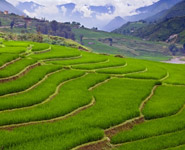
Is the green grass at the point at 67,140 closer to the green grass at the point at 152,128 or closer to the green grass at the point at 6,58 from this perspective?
the green grass at the point at 152,128

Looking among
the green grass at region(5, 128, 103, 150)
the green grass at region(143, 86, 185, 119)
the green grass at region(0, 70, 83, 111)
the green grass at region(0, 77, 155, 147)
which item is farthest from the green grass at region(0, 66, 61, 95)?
the green grass at region(143, 86, 185, 119)

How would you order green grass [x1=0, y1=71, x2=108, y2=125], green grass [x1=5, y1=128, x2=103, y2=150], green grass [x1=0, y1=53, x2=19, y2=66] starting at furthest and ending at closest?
green grass [x1=0, y1=53, x2=19, y2=66]
green grass [x1=0, y1=71, x2=108, y2=125]
green grass [x1=5, y1=128, x2=103, y2=150]

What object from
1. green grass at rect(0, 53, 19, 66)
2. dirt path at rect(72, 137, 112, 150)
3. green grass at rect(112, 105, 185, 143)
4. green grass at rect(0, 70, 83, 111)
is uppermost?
green grass at rect(0, 53, 19, 66)

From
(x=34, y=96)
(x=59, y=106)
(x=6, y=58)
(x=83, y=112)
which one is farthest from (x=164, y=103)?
(x=6, y=58)

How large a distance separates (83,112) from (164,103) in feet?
27.4

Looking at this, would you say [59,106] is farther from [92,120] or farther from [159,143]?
[159,143]

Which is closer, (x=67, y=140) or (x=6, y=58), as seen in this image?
(x=67, y=140)

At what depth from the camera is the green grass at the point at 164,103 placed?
1961cm

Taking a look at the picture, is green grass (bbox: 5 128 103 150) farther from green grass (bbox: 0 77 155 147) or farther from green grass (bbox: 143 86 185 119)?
green grass (bbox: 143 86 185 119)

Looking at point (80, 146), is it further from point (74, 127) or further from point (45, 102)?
point (45, 102)

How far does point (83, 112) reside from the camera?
18.3m

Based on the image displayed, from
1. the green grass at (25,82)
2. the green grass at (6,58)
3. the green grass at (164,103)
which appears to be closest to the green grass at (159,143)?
the green grass at (164,103)

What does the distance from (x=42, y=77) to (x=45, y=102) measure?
24.6ft

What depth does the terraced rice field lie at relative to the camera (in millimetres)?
13844
